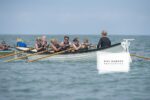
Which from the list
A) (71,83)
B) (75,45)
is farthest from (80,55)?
(71,83)

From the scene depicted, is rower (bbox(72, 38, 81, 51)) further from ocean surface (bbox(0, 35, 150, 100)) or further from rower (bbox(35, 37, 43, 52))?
rower (bbox(35, 37, 43, 52))

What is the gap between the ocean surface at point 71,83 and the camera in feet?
46.1

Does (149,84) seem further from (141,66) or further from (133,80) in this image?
(141,66)

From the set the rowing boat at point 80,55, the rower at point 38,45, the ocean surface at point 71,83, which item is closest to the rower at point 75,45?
the rowing boat at point 80,55

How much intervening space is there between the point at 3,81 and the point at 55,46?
26.2 feet

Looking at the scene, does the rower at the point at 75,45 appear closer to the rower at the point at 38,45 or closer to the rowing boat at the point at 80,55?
the rowing boat at the point at 80,55

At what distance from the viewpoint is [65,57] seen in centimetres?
2450

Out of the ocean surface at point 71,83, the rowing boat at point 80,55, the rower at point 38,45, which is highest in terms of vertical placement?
the rower at point 38,45

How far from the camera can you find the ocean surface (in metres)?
14.0

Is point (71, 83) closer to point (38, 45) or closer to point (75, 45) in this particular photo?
point (75, 45)

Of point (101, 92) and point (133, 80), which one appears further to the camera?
point (133, 80)

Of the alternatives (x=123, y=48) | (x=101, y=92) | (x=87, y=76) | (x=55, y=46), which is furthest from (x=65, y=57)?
(x=101, y=92)

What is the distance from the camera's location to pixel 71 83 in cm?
1677


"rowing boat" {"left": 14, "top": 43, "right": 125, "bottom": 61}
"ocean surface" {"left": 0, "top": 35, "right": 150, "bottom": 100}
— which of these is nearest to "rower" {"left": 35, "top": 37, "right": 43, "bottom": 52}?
"rowing boat" {"left": 14, "top": 43, "right": 125, "bottom": 61}
